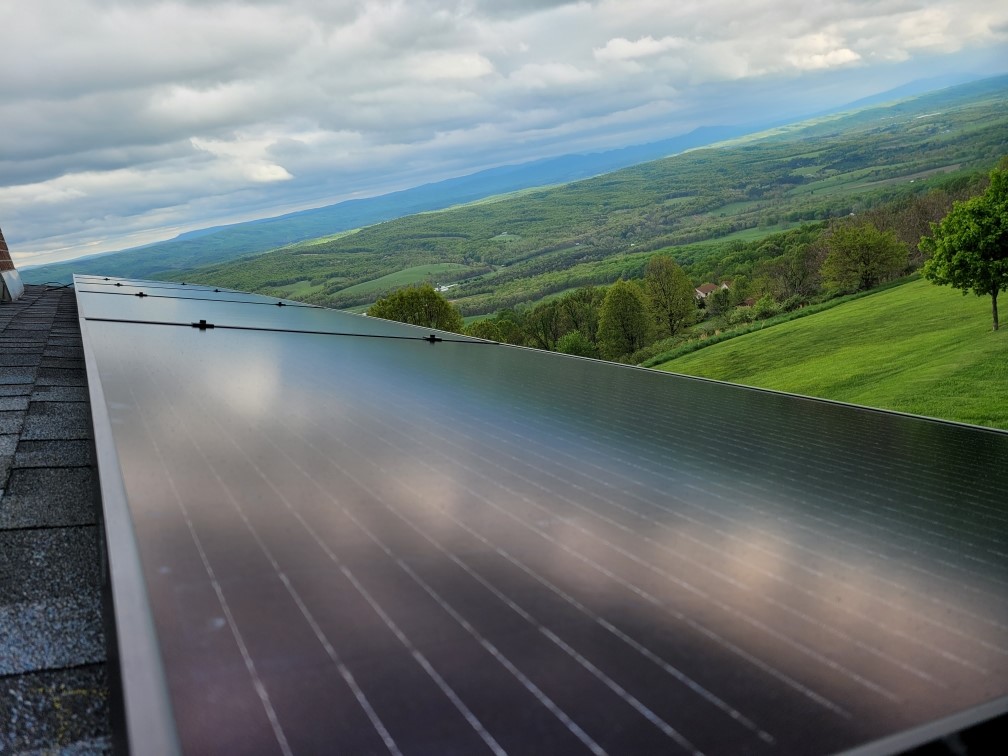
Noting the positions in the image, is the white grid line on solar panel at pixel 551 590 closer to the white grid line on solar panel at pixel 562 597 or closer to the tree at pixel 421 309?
the white grid line on solar panel at pixel 562 597

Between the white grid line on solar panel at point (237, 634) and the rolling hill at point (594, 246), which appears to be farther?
the rolling hill at point (594, 246)

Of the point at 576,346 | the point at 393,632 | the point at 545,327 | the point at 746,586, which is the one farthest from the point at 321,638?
the point at 545,327

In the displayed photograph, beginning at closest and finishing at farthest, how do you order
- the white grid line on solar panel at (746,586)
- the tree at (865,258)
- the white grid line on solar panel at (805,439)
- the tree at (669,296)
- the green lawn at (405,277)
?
the white grid line on solar panel at (746,586), the white grid line on solar panel at (805,439), the tree at (865,258), the tree at (669,296), the green lawn at (405,277)

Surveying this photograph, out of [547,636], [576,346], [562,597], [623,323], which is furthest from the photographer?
[576,346]

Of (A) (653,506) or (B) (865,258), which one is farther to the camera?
(B) (865,258)

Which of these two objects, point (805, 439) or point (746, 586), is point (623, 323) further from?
point (746, 586)

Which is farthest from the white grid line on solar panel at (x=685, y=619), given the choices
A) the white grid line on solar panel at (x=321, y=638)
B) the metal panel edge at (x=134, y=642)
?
the metal panel edge at (x=134, y=642)
